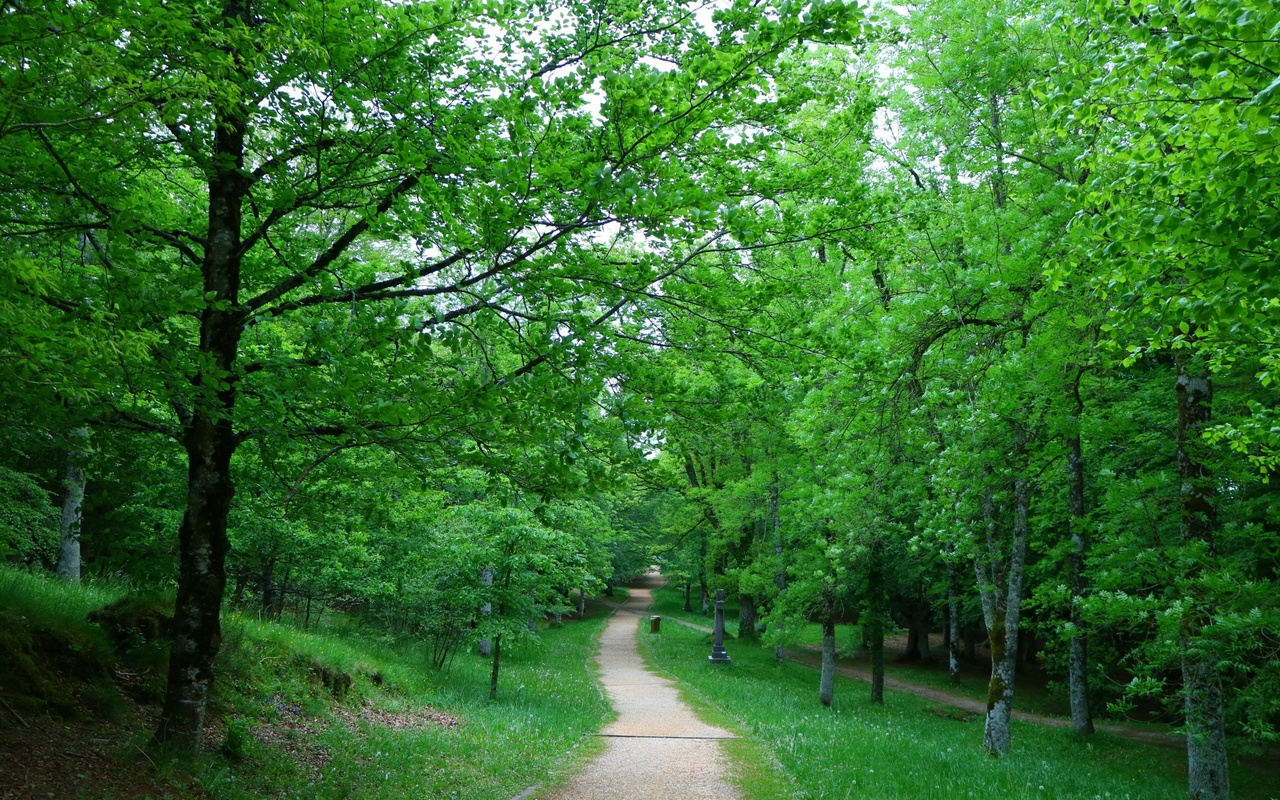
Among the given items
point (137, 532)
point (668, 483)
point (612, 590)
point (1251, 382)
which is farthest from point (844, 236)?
point (612, 590)

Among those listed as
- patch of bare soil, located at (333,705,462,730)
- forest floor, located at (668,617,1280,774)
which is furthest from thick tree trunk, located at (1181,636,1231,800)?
patch of bare soil, located at (333,705,462,730)

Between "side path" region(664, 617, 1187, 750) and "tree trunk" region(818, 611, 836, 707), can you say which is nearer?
"tree trunk" region(818, 611, 836, 707)

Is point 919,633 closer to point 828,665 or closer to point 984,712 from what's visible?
point 984,712

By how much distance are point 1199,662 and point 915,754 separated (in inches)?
147

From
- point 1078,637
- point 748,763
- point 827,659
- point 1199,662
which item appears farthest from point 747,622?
point 1199,662

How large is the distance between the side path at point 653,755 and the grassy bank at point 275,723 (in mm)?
492

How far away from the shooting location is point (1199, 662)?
8.28m

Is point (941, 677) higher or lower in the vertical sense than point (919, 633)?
lower

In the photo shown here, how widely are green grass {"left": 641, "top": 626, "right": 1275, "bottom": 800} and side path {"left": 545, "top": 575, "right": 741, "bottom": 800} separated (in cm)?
89

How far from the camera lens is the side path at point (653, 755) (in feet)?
28.3

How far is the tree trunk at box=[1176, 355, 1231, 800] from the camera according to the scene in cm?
802

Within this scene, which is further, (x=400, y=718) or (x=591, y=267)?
(x=400, y=718)

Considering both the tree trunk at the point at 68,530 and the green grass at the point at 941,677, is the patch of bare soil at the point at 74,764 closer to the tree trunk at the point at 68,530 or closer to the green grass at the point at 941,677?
the tree trunk at the point at 68,530

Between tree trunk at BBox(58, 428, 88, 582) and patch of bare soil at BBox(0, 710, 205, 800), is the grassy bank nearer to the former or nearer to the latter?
patch of bare soil at BBox(0, 710, 205, 800)
